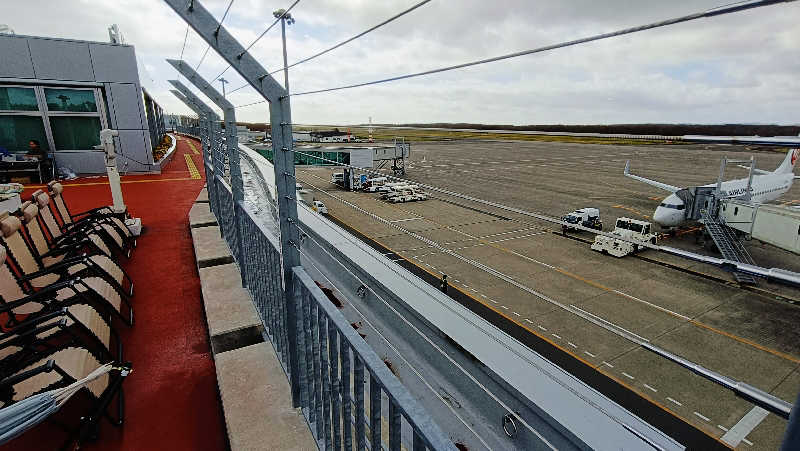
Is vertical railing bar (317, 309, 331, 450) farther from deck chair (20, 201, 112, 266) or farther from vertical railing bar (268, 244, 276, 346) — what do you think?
deck chair (20, 201, 112, 266)

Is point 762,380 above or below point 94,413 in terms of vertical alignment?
below

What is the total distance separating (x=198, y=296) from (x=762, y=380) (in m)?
13.4

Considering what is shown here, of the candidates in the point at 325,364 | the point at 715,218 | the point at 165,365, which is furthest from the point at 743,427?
the point at 715,218

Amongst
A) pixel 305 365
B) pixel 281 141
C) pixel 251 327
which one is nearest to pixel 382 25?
pixel 281 141

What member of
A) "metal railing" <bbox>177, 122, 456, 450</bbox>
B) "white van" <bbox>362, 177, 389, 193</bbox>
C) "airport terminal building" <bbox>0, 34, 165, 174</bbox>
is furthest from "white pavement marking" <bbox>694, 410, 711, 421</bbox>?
"white van" <bbox>362, 177, 389, 193</bbox>

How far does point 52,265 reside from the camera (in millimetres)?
4617

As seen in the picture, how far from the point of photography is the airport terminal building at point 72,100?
15.4 metres

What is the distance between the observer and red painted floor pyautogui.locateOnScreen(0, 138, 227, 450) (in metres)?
3.18

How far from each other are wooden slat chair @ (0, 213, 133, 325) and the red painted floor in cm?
42

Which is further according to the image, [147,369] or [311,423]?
[147,369]

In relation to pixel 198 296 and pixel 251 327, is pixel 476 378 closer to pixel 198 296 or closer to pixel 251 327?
pixel 251 327

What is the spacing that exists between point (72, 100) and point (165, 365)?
60.2 feet

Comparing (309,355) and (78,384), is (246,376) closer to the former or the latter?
(309,355)

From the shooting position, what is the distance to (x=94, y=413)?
308 centimetres
